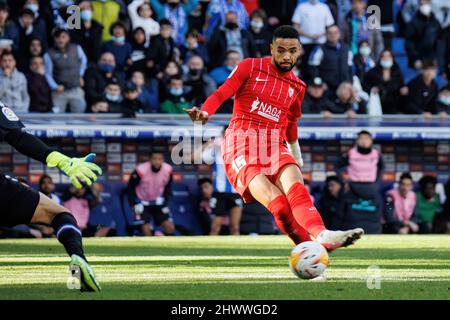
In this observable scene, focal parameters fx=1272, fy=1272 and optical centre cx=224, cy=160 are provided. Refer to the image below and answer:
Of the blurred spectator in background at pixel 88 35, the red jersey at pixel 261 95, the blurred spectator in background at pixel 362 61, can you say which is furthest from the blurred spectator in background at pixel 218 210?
the red jersey at pixel 261 95

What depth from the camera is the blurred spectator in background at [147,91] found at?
70.4ft

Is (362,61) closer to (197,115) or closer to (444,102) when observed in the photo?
(444,102)

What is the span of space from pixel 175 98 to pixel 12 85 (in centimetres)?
287

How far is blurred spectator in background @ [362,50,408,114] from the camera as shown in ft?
74.9

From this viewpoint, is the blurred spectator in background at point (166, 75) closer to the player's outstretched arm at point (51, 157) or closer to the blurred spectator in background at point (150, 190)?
the blurred spectator in background at point (150, 190)

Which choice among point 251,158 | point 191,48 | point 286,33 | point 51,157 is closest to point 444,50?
point 191,48

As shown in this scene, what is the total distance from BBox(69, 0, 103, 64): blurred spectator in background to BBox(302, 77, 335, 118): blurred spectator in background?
3.71 metres

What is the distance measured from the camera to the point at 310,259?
1045 centimetres

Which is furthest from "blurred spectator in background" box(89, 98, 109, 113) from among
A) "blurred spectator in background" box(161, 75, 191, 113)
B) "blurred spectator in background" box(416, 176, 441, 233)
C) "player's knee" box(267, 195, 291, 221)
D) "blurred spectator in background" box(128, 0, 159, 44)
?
"player's knee" box(267, 195, 291, 221)

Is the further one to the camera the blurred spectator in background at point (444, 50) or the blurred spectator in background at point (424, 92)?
the blurred spectator in background at point (444, 50)

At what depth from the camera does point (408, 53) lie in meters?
24.3

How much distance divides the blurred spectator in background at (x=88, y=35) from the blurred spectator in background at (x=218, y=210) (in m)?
3.12

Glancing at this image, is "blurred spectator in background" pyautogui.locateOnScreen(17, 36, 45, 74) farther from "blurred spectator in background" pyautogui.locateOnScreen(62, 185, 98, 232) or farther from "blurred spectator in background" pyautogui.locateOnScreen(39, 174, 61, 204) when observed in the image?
"blurred spectator in background" pyautogui.locateOnScreen(62, 185, 98, 232)

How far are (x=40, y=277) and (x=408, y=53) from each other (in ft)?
46.7
